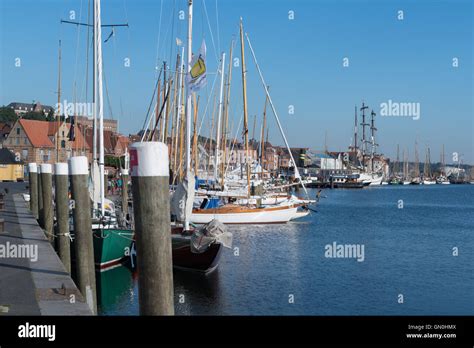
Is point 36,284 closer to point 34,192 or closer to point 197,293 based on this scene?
point 197,293

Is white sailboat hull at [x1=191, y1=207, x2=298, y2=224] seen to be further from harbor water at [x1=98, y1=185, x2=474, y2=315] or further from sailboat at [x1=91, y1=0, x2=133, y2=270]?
sailboat at [x1=91, y1=0, x2=133, y2=270]

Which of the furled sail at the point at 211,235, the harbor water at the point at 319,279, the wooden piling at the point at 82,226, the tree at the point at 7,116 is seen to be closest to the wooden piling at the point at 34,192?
the harbor water at the point at 319,279

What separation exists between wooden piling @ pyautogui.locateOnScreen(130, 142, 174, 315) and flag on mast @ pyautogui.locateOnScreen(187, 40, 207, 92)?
14.3 meters

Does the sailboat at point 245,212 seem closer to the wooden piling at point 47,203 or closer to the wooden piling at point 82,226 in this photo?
the wooden piling at point 47,203

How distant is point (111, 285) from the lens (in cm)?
2247

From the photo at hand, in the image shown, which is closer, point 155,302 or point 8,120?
point 155,302

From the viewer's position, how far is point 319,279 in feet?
84.1

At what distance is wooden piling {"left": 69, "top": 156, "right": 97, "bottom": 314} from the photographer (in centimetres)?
1513

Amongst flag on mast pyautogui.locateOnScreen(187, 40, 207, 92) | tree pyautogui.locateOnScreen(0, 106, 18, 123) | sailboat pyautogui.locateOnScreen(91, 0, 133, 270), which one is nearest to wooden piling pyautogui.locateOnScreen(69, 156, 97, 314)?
flag on mast pyautogui.locateOnScreen(187, 40, 207, 92)

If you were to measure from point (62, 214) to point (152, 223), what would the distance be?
38.1 ft

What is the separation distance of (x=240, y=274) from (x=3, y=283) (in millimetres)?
12056
